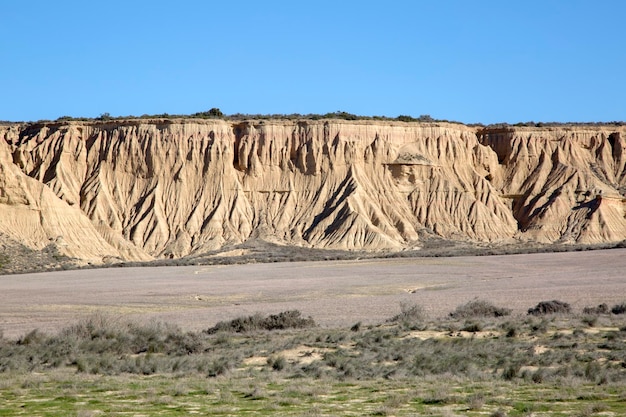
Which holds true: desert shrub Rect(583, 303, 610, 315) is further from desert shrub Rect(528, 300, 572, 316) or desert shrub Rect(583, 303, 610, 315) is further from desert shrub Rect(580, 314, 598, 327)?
desert shrub Rect(580, 314, 598, 327)

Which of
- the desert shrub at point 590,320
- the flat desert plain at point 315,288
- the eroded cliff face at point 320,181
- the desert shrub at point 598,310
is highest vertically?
the eroded cliff face at point 320,181

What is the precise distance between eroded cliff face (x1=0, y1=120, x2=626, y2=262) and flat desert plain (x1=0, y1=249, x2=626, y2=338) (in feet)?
57.2

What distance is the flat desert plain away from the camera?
3334 centimetres

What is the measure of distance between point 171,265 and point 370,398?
49674 millimetres

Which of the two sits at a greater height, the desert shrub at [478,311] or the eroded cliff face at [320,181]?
the eroded cliff face at [320,181]

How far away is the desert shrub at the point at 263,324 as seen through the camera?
1102 inches

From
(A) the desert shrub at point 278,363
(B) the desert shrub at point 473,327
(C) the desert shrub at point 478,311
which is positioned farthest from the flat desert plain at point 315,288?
(A) the desert shrub at point 278,363

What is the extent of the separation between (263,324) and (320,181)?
187 feet

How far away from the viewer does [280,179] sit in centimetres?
8575

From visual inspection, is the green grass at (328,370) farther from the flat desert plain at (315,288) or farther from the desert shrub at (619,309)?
the flat desert plain at (315,288)

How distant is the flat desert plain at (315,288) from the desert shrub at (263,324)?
1.20 metres

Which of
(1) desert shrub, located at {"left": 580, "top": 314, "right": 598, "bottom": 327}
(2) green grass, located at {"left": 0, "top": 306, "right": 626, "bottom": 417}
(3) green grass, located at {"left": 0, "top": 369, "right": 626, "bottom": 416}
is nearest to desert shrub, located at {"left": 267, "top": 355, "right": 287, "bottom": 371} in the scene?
(2) green grass, located at {"left": 0, "top": 306, "right": 626, "bottom": 417}

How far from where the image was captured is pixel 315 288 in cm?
4378

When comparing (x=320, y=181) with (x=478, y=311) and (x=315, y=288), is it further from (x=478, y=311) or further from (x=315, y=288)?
(x=478, y=311)
